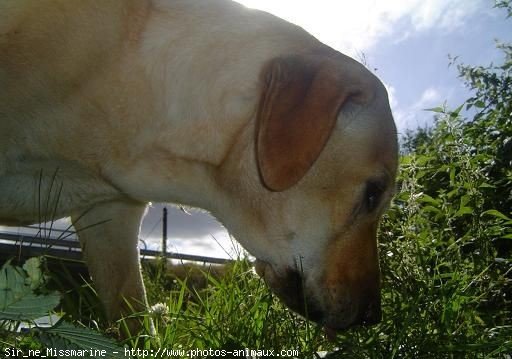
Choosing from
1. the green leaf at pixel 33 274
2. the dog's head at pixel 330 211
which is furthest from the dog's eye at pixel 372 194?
the green leaf at pixel 33 274

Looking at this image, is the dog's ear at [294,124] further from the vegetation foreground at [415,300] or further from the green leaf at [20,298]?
the green leaf at [20,298]

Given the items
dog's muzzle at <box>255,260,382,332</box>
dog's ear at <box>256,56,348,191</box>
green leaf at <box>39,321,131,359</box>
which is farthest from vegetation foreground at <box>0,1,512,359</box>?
dog's ear at <box>256,56,348,191</box>

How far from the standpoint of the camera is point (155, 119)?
8.01 ft

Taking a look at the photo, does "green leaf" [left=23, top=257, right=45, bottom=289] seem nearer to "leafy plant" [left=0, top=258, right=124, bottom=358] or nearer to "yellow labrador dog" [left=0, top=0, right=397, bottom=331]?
"leafy plant" [left=0, top=258, right=124, bottom=358]

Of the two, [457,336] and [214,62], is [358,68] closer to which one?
[214,62]

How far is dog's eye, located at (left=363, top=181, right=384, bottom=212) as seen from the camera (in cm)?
245

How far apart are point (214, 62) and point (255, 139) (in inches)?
18.1

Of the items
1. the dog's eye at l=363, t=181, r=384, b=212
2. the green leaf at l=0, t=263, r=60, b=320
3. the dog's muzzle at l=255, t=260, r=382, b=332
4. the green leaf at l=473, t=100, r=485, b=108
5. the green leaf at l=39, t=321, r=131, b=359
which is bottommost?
the dog's muzzle at l=255, t=260, r=382, b=332

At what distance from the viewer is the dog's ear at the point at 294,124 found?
212 centimetres

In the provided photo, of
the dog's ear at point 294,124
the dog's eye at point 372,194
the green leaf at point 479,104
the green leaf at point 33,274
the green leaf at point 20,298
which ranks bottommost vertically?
the green leaf at point 20,298

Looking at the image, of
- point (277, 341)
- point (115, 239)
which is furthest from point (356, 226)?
point (115, 239)

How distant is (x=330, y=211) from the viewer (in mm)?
2432

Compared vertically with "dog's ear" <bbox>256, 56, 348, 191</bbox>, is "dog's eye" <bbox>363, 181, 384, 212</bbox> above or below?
below

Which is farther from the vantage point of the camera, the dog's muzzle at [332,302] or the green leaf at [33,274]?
the dog's muzzle at [332,302]
